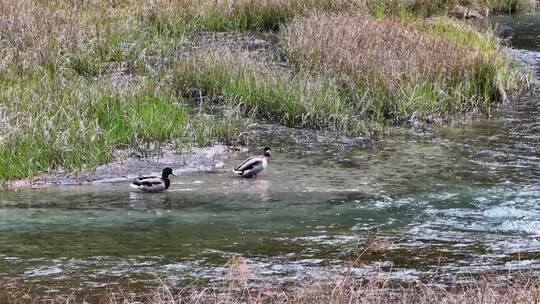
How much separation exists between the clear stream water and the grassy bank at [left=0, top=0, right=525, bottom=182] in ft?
3.35

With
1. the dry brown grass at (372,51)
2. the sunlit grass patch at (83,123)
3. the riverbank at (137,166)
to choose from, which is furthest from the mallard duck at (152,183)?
the dry brown grass at (372,51)

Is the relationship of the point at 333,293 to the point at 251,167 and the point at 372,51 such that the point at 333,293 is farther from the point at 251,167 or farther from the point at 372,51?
the point at 372,51

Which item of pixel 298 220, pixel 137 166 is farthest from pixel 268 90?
Result: pixel 298 220

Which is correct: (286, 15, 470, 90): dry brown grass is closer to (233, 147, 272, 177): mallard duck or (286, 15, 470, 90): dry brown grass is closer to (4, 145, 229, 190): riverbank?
(4, 145, 229, 190): riverbank

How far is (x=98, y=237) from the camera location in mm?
9258

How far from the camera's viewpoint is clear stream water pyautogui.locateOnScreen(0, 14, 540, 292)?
834 centimetres

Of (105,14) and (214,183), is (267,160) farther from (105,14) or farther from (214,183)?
(105,14)

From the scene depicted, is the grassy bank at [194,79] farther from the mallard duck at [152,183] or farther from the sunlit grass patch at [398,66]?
the mallard duck at [152,183]

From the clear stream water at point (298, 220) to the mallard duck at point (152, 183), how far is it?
101 mm

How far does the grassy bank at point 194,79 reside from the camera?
12.9 m

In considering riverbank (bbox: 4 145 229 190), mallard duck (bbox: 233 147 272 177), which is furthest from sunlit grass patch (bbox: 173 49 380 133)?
mallard duck (bbox: 233 147 272 177)

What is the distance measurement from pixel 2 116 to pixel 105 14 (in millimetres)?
7619

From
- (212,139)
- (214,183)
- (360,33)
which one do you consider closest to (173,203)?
A: (214,183)

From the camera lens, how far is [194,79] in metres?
16.4
